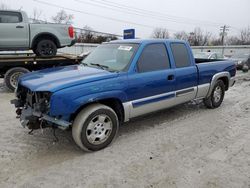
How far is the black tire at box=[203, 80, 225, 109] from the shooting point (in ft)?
20.2

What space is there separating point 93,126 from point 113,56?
4.96 ft

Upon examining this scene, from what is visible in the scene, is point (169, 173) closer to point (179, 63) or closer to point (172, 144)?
point (172, 144)

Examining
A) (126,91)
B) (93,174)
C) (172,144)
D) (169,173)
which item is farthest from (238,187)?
(126,91)

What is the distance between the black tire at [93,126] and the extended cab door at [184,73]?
1723mm

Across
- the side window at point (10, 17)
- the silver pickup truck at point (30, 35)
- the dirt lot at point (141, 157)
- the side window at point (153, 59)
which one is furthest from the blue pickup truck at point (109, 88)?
the side window at point (10, 17)

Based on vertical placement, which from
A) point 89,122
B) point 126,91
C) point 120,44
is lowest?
point 89,122

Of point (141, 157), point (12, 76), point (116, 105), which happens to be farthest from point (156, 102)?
point (12, 76)

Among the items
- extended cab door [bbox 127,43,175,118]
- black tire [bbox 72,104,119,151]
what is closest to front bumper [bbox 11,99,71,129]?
black tire [bbox 72,104,119,151]

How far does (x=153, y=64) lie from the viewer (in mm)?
4508

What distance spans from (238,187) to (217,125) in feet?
7.31

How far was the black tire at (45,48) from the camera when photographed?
356 inches

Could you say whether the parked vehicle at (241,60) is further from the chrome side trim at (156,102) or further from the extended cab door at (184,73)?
the chrome side trim at (156,102)

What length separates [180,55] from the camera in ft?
16.8

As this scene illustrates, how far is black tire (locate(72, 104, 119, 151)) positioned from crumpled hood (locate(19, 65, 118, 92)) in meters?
0.46
